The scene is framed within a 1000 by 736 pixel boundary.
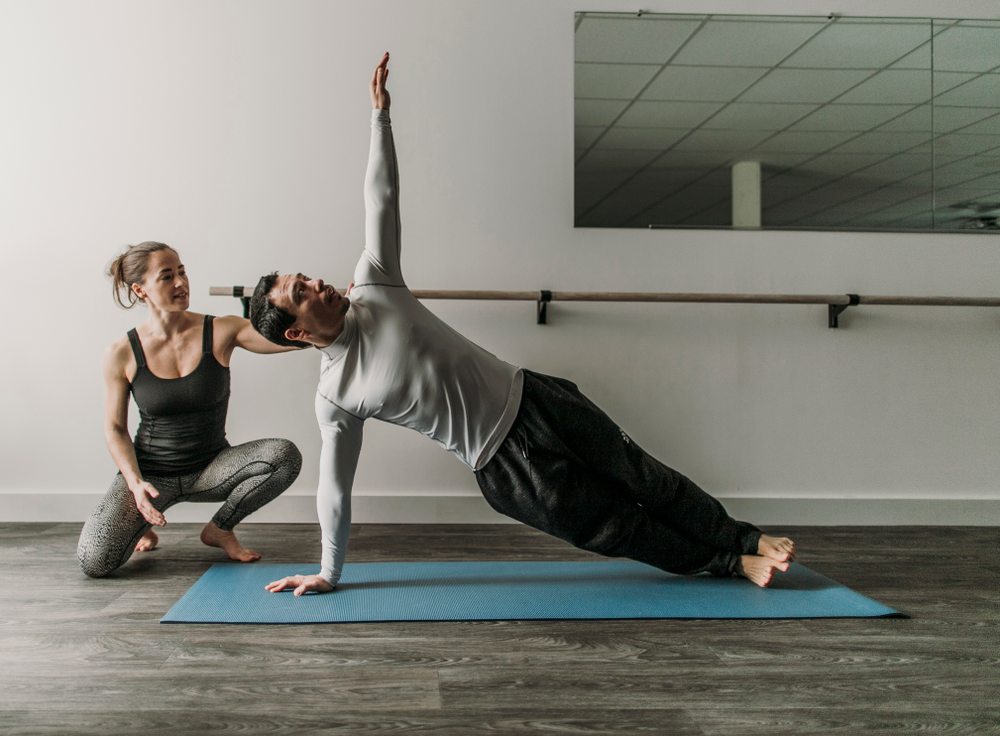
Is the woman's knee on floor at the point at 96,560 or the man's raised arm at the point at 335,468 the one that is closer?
the man's raised arm at the point at 335,468

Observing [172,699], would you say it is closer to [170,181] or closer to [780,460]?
[170,181]

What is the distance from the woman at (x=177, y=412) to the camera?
2.49 m

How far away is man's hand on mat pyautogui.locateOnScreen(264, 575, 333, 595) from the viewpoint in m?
2.11

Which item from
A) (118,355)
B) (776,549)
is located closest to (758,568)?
(776,549)

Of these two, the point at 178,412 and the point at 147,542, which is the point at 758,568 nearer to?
the point at 178,412

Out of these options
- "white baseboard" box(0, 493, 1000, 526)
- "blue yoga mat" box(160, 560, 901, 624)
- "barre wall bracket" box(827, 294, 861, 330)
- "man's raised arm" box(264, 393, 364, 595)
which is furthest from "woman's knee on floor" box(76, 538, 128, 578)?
"barre wall bracket" box(827, 294, 861, 330)

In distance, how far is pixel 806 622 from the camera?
6.30ft

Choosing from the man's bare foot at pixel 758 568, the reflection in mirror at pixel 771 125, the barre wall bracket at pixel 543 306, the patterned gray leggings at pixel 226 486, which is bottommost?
the man's bare foot at pixel 758 568

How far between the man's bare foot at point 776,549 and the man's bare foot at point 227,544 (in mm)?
1472

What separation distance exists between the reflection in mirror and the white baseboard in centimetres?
108

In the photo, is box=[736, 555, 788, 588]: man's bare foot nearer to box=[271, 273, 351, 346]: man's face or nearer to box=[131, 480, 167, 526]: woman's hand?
box=[271, 273, 351, 346]: man's face

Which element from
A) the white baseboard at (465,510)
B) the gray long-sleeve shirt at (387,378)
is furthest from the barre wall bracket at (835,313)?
the gray long-sleeve shirt at (387,378)

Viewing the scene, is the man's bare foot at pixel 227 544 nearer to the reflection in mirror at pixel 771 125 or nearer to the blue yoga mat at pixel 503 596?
the blue yoga mat at pixel 503 596

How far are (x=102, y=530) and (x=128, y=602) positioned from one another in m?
0.36
